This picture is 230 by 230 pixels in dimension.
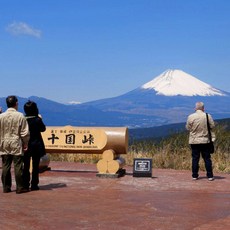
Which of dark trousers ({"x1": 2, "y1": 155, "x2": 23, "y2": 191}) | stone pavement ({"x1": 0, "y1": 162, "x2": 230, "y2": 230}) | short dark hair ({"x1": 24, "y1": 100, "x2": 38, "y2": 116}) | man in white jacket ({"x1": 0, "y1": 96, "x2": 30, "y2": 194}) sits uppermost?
short dark hair ({"x1": 24, "y1": 100, "x2": 38, "y2": 116})

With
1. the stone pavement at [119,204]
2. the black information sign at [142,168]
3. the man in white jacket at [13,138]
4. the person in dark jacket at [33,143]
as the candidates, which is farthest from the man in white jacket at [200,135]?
the man in white jacket at [13,138]

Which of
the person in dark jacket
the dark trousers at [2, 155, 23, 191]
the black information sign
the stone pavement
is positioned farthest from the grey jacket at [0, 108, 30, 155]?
the black information sign

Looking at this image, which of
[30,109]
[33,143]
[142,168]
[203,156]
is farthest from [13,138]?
[203,156]

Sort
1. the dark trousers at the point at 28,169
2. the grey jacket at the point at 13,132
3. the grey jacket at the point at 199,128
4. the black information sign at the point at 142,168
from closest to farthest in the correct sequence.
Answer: the grey jacket at the point at 13,132 < the dark trousers at the point at 28,169 < the grey jacket at the point at 199,128 < the black information sign at the point at 142,168

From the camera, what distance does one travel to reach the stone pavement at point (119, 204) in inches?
284

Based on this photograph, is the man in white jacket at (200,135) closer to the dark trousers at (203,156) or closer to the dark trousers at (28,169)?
the dark trousers at (203,156)

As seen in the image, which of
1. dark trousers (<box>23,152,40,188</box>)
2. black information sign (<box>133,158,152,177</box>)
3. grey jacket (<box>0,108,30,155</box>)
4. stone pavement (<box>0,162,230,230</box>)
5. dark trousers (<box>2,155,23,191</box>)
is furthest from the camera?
black information sign (<box>133,158,152,177</box>)

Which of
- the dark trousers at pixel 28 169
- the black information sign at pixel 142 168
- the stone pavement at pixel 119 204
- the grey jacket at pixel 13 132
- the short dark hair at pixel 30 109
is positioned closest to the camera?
the stone pavement at pixel 119 204

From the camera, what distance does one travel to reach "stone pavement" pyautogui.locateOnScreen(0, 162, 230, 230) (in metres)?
7.21

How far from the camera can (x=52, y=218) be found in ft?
24.5

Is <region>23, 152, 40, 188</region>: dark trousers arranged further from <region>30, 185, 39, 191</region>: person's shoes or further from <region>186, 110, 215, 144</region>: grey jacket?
<region>186, 110, 215, 144</region>: grey jacket

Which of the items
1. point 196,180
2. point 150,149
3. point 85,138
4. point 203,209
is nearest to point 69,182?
point 85,138

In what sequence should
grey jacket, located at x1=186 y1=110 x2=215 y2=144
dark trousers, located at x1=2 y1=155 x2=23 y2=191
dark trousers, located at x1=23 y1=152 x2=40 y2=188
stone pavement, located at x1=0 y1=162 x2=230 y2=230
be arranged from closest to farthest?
stone pavement, located at x1=0 y1=162 x2=230 y2=230 → dark trousers, located at x1=2 y1=155 x2=23 y2=191 → dark trousers, located at x1=23 y1=152 x2=40 y2=188 → grey jacket, located at x1=186 y1=110 x2=215 y2=144

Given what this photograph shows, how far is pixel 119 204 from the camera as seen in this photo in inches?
341
